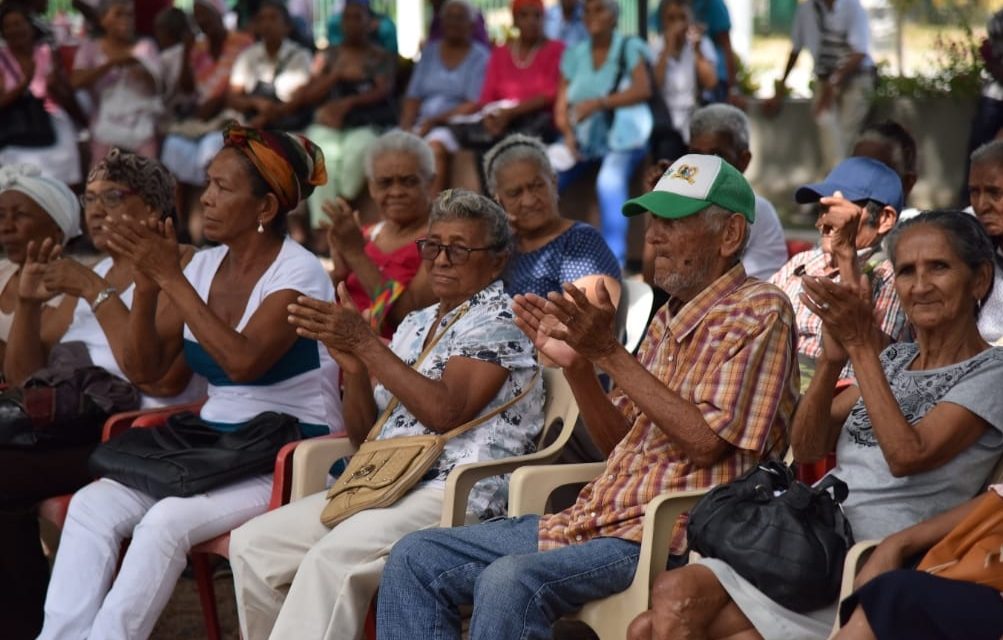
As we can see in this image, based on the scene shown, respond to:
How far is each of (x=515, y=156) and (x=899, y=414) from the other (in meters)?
2.74

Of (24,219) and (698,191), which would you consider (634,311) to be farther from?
(24,219)

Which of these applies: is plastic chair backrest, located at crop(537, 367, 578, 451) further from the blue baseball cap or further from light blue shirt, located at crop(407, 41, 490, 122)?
light blue shirt, located at crop(407, 41, 490, 122)

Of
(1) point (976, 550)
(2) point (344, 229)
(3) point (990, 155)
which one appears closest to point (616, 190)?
(2) point (344, 229)

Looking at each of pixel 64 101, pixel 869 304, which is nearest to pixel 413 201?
pixel 869 304

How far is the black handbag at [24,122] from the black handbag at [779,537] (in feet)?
26.8

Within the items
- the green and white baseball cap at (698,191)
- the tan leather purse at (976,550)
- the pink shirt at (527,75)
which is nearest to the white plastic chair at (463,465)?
the green and white baseball cap at (698,191)

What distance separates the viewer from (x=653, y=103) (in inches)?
368

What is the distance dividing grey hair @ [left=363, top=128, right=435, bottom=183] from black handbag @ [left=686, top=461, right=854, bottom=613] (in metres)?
3.04

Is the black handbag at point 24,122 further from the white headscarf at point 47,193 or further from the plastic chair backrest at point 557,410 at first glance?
the plastic chair backrest at point 557,410

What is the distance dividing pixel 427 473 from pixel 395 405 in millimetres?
270

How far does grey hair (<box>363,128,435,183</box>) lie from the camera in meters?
6.36

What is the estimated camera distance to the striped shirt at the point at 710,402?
12.4ft

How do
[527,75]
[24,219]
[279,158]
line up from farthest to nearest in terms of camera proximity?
1. [527,75]
2. [24,219]
3. [279,158]

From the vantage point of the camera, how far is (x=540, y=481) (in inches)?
168
